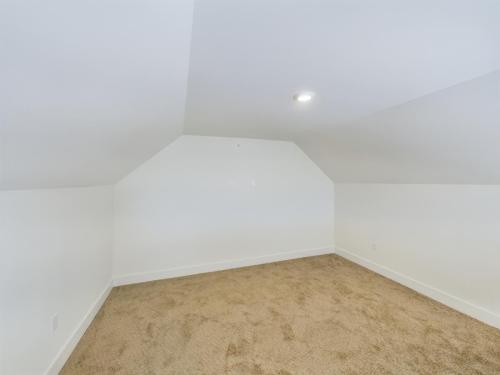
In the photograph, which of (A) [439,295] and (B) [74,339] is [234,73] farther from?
(A) [439,295]

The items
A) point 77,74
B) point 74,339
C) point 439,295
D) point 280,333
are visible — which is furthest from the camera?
point 439,295

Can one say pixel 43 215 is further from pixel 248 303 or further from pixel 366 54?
pixel 366 54

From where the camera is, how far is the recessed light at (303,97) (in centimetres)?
159

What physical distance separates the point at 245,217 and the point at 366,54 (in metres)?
2.56

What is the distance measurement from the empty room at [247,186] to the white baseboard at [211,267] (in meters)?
0.02

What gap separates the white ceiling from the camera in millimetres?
539

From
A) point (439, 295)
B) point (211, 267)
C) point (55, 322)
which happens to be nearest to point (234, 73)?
point (55, 322)

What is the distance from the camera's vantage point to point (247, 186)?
331cm

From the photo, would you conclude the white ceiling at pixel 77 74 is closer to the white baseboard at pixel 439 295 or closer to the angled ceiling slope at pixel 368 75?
the angled ceiling slope at pixel 368 75

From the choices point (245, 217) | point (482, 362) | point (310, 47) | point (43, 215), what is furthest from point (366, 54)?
point (245, 217)

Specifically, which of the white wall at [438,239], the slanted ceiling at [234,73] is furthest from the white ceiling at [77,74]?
the white wall at [438,239]

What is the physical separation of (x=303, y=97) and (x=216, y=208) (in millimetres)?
2000

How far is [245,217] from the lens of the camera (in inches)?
130

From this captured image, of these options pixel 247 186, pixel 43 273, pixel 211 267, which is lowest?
pixel 211 267
